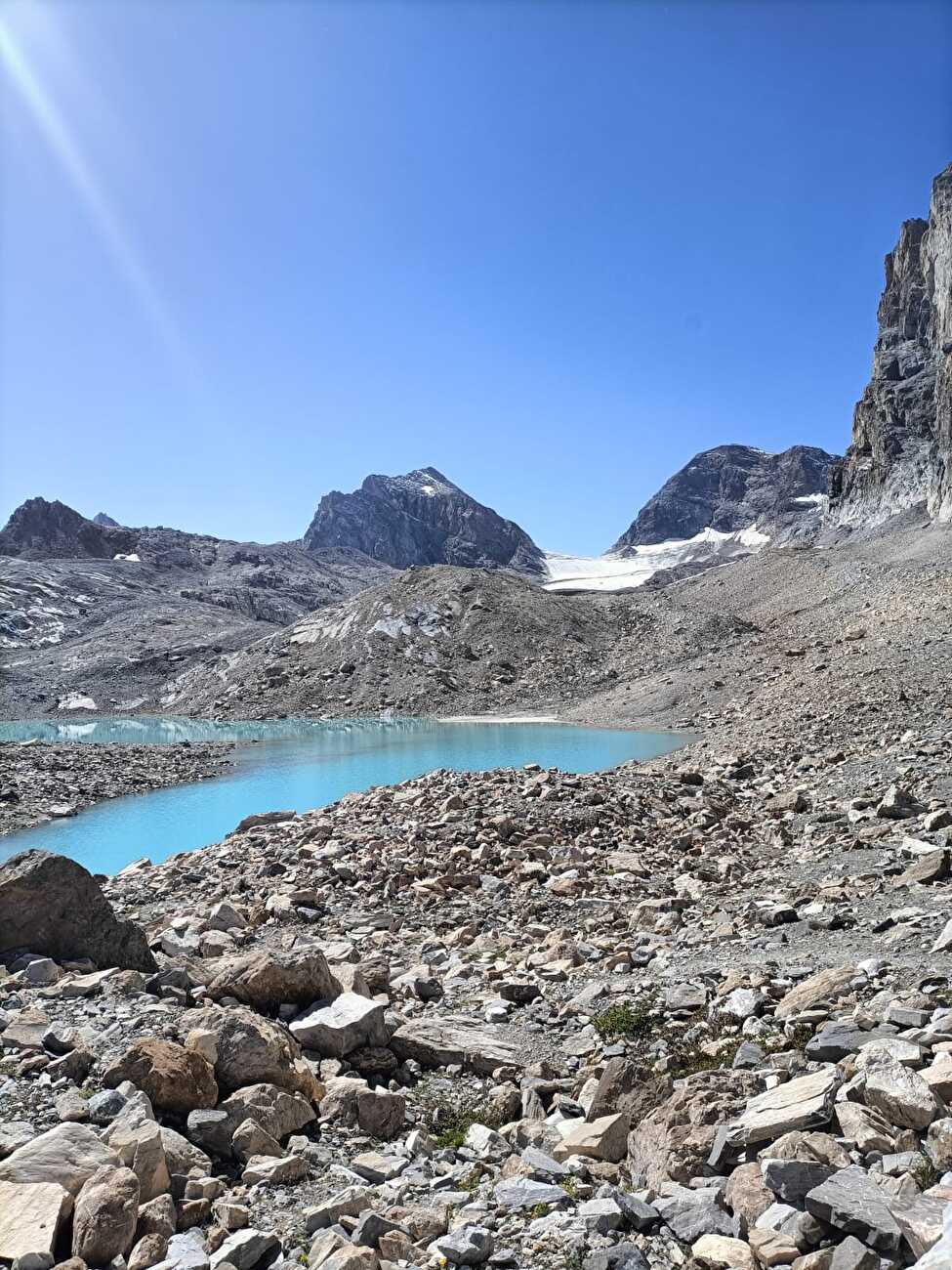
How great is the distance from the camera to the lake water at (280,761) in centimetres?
2691

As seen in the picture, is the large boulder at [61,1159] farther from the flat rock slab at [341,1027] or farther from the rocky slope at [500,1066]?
the flat rock slab at [341,1027]

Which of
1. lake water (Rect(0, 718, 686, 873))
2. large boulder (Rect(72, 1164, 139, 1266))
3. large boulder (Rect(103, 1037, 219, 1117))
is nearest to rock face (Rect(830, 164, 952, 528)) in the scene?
lake water (Rect(0, 718, 686, 873))

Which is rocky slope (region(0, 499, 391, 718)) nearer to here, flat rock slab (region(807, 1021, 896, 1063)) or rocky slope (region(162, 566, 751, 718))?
rocky slope (region(162, 566, 751, 718))

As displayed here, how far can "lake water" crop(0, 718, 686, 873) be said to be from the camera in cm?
2691

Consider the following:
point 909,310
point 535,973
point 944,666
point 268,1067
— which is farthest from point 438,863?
point 909,310

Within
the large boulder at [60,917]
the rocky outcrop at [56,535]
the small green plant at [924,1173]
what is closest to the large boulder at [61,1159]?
the large boulder at [60,917]

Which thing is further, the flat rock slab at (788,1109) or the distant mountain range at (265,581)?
the distant mountain range at (265,581)

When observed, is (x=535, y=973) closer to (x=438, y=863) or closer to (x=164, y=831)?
(x=438, y=863)

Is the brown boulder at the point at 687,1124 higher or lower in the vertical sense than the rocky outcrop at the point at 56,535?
lower

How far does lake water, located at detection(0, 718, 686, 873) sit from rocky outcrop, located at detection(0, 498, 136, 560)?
108270 mm

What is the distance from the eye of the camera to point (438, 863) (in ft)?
48.1

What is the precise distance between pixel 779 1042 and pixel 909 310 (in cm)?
13477

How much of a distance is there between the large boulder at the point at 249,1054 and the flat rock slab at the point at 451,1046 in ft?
4.07

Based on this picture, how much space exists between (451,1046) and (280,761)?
3817 centimetres
